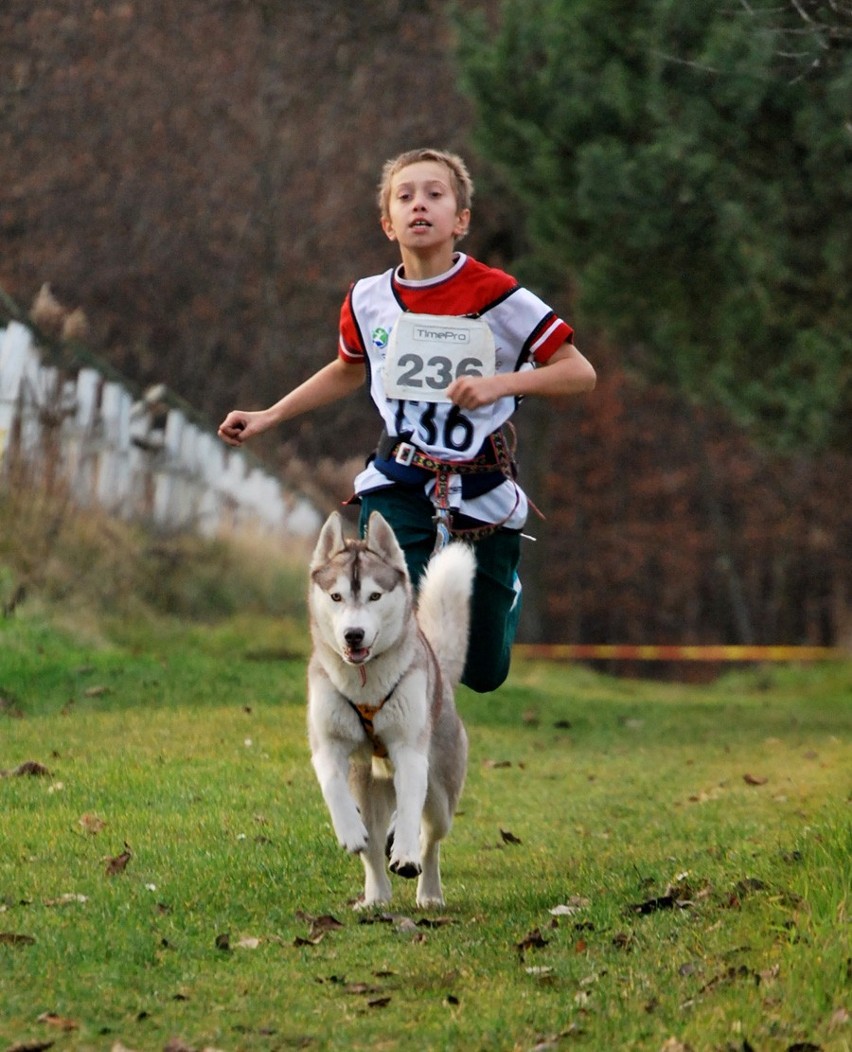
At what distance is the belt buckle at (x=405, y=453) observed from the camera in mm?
6312

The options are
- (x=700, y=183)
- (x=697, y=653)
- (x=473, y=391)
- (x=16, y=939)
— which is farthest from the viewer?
(x=697, y=653)

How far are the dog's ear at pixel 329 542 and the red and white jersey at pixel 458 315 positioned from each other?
628mm

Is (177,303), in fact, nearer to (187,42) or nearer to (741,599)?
(187,42)

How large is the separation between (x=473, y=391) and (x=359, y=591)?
725 mm

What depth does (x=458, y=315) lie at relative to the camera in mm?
6254

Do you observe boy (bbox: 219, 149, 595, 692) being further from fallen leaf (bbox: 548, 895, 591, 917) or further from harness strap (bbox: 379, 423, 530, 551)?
fallen leaf (bbox: 548, 895, 591, 917)

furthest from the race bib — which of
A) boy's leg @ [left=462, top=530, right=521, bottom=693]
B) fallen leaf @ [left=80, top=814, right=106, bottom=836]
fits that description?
fallen leaf @ [left=80, top=814, right=106, bottom=836]

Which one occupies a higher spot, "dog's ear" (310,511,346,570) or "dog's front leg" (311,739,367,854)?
"dog's ear" (310,511,346,570)

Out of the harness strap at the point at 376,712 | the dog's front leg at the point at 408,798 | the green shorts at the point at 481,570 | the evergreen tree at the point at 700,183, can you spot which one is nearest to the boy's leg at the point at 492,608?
the green shorts at the point at 481,570

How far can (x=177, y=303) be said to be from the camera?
25.6m

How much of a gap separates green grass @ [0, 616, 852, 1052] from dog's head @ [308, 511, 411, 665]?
89 centimetres

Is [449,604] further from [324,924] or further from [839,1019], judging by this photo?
[839,1019]

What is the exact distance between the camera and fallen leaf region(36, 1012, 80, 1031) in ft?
14.7

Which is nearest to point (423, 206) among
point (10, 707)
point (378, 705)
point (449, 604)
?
point (449, 604)
